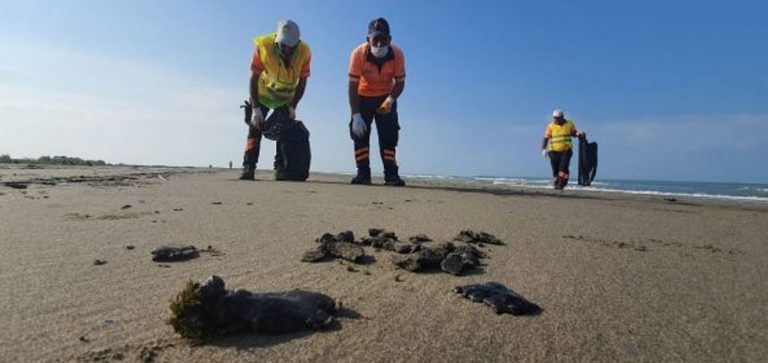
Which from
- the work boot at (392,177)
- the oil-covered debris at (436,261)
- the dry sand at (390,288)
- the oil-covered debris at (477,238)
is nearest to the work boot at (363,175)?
the work boot at (392,177)

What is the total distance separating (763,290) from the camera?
83.5 inches

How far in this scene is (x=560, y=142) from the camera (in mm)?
12836

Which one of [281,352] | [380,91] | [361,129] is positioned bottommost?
[281,352]

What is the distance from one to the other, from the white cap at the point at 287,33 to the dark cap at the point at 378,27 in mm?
1008

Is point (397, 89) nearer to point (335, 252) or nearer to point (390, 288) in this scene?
point (335, 252)

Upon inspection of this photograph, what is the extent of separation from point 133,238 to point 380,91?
224 inches

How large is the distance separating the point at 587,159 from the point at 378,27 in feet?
26.0

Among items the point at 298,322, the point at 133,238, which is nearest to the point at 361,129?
the point at 133,238

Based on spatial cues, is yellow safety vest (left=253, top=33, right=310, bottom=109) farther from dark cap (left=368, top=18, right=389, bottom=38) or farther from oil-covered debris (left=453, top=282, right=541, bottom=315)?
oil-covered debris (left=453, top=282, right=541, bottom=315)

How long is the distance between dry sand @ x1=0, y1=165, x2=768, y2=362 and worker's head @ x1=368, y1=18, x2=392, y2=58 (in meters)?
4.24

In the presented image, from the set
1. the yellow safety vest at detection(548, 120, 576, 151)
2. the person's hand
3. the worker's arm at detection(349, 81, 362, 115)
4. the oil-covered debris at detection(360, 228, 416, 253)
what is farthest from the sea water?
the oil-covered debris at detection(360, 228, 416, 253)

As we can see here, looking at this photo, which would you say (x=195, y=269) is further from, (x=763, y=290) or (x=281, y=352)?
Answer: (x=763, y=290)

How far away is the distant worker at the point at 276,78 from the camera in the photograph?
7820 mm

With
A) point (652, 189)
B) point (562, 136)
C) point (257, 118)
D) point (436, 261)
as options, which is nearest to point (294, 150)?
point (257, 118)
